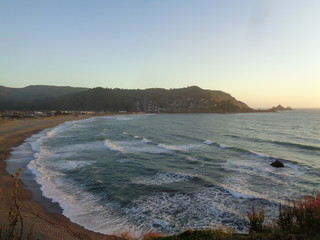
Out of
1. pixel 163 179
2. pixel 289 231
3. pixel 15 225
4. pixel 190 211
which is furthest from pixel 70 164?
pixel 289 231

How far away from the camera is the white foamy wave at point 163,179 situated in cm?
1634

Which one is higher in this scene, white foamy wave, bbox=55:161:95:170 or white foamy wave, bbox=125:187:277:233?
white foamy wave, bbox=125:187:277:233

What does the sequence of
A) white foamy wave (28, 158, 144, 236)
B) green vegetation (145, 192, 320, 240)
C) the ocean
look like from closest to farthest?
green vegetation (145, 192, 320, 240) < white foamy wave (28, 158, 144, 236) < the ocean

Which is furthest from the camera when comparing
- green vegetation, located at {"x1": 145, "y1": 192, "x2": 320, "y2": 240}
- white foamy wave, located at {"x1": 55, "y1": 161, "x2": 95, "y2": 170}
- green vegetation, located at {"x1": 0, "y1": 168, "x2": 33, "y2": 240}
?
white foamy wave, located at {"x1": 55, "y1": 161, "x2": 95, "y2": 170}

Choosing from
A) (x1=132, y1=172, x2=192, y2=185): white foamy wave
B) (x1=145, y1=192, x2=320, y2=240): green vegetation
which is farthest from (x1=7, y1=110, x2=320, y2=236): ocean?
(x1=145, y1=192, x2=320, y2=240): green vegetation

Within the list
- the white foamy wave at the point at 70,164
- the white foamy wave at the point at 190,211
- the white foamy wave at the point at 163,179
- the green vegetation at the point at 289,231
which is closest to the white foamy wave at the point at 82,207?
the white foamy wave at the point at 190,211

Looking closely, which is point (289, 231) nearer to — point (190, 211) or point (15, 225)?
point (190, 211)

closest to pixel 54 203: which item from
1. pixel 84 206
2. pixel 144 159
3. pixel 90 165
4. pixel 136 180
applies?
pixel 84 206

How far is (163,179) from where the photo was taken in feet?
55.7

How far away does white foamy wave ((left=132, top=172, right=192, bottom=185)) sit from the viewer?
16344 mm

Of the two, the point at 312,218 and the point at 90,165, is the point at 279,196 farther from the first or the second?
the point at 90,165

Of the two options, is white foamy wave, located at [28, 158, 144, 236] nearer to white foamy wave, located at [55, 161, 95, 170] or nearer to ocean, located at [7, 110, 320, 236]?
ocean, located at [7, 110, 320, 236]

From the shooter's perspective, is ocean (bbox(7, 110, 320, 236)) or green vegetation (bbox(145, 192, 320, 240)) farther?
ocean (bbox(7, 110, 320, 236))

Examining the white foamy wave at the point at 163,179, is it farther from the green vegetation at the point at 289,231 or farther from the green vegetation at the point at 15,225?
the green vegetation at the point at 289,231
